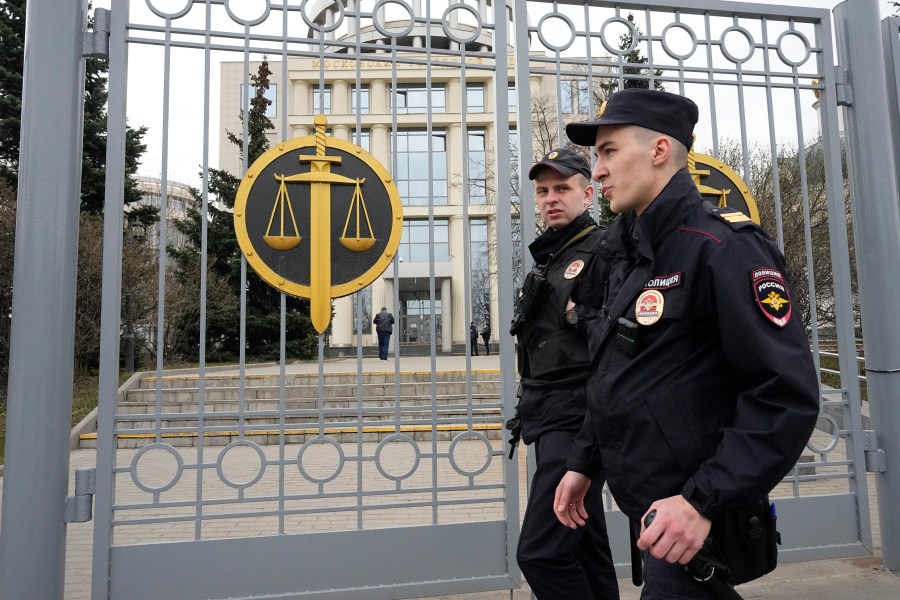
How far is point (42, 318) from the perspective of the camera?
8.95 ft

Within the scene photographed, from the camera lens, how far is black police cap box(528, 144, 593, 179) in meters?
2.52

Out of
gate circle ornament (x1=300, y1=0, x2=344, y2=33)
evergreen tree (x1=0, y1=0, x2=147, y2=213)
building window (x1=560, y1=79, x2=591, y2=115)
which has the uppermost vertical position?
evergreen tree (x1=0, y1=0, x2=147, y2=213)

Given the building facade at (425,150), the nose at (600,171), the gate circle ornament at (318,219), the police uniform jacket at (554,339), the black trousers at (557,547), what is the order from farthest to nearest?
the building facade at (425,150)
the gate circle ornament at (318,219)
the police uniform jacket at (554,339)
the black trousers at (557,547)
the nose at (600,171)

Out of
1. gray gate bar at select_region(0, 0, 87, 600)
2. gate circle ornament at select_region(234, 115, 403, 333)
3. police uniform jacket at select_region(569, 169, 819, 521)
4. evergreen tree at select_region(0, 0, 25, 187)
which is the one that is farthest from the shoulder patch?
evergreen tree at select_region(0, 0, 25, 187)

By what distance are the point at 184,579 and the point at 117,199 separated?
187 cm

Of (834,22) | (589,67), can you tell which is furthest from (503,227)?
(834,22)

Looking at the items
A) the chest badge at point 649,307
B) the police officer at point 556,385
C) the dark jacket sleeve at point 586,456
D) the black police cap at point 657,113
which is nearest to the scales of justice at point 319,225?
the police officer at point 556,385

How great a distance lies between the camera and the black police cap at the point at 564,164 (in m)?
2.52

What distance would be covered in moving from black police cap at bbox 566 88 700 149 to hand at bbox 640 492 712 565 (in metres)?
0.94

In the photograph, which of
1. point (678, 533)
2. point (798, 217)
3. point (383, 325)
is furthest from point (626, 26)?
point (798, 217)

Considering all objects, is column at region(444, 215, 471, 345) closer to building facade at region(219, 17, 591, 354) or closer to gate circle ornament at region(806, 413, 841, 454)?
building facade at region(219, 17, 591, 354)

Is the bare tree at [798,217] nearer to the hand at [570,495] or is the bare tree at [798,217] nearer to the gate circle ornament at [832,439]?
the gate circle ornament at [832,439]

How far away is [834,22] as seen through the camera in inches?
152

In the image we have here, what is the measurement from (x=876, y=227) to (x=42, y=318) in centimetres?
458
